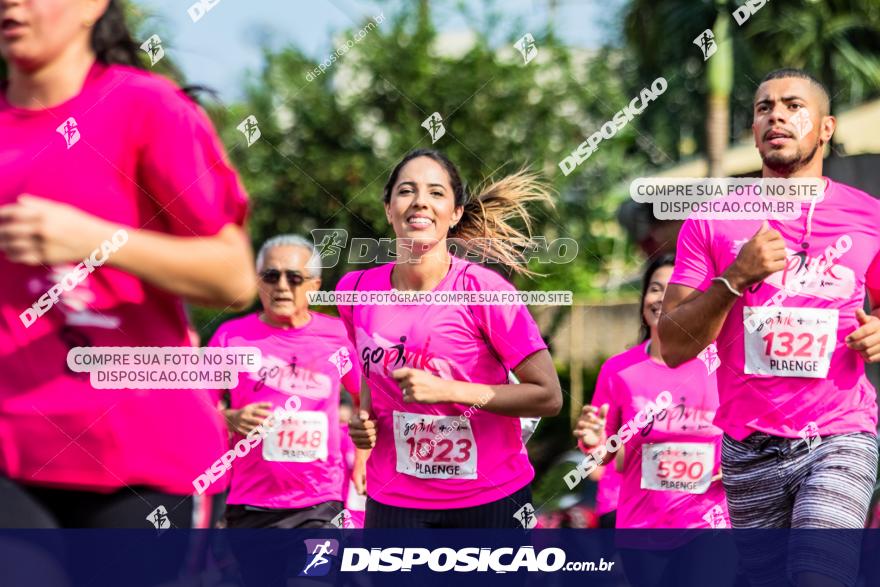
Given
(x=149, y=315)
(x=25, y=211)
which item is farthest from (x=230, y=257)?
(x=25, y=211)

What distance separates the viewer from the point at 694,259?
4172 mm

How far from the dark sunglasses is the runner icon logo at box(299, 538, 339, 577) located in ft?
3.56

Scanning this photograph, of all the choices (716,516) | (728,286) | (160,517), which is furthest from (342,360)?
(160,517)

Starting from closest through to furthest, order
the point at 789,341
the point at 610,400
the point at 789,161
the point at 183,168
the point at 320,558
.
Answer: the point at 183,168, the point at 789,341, the point at 789,161, the point at 320,558, the point at 610,400

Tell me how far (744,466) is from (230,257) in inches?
81.0

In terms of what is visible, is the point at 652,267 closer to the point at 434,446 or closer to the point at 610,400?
the point at 610,400

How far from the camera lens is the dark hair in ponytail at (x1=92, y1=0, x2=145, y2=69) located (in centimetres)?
288

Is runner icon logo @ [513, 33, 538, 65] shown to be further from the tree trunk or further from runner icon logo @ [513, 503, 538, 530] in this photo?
runner icon logo @ [513, 503, 538, 530]

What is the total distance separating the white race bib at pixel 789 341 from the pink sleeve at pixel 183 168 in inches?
79.3

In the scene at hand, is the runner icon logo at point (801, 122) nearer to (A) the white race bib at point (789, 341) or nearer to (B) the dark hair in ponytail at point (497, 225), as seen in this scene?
(A) the white race bib at point (789, 341)

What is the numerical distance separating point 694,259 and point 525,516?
3.27ft

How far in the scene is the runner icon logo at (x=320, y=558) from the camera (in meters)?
4.30

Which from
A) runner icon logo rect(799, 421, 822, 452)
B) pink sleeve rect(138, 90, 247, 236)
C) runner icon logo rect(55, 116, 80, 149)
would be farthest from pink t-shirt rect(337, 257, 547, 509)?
runner icon logo rect(55, 116, 80, 149)

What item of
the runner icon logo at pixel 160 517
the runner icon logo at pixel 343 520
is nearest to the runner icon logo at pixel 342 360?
the runner icon logo at pixel 343 520
